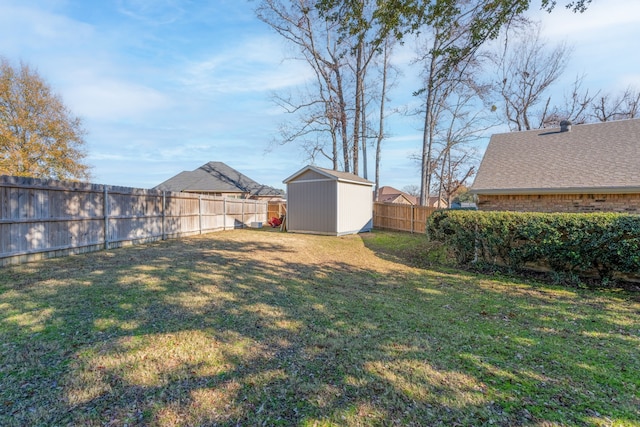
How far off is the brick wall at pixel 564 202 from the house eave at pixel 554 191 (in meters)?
0.25

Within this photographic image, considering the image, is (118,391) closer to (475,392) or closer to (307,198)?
(475,392)

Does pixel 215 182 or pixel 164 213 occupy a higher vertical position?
pixel 215 182

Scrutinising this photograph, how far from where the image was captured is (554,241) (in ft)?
21.0

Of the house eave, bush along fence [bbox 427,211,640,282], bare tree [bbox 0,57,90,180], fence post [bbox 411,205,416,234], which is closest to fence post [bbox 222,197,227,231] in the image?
fence post [bbox 411,205,416,234]

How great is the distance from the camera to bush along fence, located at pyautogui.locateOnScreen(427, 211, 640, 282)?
19.1ft

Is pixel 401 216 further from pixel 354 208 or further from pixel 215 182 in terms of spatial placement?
pixel 215 182

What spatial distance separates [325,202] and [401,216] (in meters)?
5.03

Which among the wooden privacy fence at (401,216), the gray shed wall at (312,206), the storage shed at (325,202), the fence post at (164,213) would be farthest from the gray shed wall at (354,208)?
the fence post at (164,213)

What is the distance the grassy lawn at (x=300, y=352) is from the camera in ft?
7.06

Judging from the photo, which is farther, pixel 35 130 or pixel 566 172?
pixel 35 130

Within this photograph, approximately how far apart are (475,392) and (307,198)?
12273 mm

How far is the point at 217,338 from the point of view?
3.21m

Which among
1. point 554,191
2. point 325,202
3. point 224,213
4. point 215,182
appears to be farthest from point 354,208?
point 215,182

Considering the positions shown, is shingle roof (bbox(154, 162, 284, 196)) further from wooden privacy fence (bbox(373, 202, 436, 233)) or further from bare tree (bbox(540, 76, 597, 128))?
bare tree (bbox(540, 76, 597, 128))
